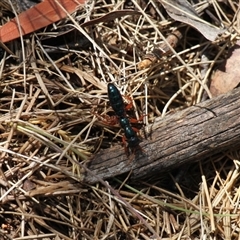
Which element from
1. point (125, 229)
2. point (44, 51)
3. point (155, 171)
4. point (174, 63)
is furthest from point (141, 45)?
point (125, 229)

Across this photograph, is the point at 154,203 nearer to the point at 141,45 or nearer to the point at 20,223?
the point at 20,223

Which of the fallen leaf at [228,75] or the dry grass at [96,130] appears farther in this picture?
the fallen leaf at [228,75]

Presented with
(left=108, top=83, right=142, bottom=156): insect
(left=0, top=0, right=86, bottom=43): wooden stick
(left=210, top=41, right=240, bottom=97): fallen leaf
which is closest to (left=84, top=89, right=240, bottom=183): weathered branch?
(left=108, top=83, right=142, bottom=156): insect

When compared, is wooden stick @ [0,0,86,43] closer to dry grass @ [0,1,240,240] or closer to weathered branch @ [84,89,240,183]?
dry grass @ [0,1,240,240]

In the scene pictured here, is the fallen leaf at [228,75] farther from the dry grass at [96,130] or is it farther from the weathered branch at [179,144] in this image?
the weathered branch at [179,144]

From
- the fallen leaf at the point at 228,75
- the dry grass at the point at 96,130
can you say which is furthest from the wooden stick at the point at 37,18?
the fallen leaf at the point at 228,75

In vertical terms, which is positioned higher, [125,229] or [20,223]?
[20,223]
